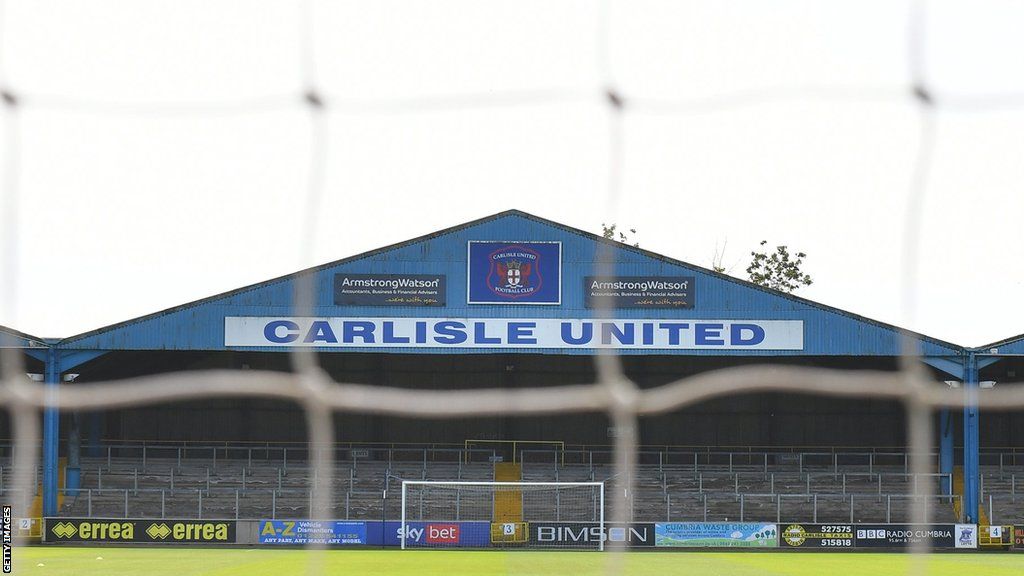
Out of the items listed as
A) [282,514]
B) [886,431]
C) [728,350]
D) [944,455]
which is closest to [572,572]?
[728,350]

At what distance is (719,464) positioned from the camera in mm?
39969

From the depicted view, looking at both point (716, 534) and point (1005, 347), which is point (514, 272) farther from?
point (1005, 347)

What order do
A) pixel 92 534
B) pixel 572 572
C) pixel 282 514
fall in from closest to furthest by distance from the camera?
1. pixel 572 572
2. pixel 92 534
3. pixel 282 514

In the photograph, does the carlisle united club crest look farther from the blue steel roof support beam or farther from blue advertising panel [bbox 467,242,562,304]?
the blue steel roof support beam

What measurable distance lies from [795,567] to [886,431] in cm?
1708

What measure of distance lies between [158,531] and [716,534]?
12.8 metres

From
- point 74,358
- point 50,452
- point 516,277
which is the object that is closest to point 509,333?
point 516,277

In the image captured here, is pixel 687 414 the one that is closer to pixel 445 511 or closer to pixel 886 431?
pixel 886 431

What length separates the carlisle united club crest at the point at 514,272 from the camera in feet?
108

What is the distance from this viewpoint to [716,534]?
3102cm

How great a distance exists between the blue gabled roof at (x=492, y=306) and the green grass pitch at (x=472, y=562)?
571 centimetres

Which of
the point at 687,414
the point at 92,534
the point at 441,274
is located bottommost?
the point at 92,534

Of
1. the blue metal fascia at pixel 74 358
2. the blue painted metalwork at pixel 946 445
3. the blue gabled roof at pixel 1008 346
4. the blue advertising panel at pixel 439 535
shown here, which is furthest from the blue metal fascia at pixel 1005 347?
the blue metal fascia at pixel 74 358

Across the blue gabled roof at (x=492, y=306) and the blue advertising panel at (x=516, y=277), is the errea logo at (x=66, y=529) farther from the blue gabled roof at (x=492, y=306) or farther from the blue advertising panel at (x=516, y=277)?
the blue advertising panel at (x=516, y=277)
